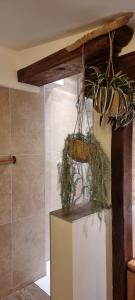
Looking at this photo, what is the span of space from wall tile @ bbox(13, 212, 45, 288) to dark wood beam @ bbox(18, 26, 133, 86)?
1166 millimetres

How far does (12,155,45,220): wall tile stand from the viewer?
6.26 feet

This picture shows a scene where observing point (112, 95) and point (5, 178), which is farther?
point (5, 178)

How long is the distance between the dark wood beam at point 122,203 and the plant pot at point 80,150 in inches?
7.8

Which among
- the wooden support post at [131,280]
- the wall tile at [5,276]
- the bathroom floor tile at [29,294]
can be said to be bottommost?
the bathroom floor tile at [29,294]

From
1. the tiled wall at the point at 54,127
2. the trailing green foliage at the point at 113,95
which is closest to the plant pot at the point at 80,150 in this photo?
the trailing green foliage at the point at 113,95

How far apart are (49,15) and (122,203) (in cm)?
110

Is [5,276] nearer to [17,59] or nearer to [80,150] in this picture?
[80,150]

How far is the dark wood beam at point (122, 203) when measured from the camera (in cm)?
137

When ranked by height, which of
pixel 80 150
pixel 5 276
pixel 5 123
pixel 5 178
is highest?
pixel 5 123

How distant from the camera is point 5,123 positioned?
1.81 m

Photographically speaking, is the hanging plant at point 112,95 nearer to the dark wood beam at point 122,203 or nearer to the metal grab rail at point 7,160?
the dark wood beam at point 122,203

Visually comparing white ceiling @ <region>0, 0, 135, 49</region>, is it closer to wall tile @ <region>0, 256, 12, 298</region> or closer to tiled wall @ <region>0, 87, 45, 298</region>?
tiled wall @ <region>0, 87, 45, 298</region>

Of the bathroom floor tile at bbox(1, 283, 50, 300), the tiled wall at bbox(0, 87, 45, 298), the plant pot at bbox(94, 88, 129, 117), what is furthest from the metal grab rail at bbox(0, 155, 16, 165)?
the bathroom floor tile at bbox(1, 283, 50, 300)

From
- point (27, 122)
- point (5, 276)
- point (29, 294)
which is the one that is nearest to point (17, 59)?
point (27, 122)
